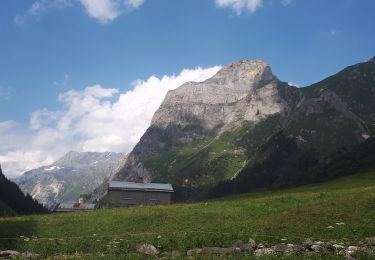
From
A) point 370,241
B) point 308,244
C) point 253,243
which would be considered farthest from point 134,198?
point 308,244

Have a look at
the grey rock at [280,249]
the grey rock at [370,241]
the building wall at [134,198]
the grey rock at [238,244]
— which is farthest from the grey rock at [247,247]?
the building wall at [134,198]

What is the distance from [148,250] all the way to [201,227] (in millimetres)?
9620

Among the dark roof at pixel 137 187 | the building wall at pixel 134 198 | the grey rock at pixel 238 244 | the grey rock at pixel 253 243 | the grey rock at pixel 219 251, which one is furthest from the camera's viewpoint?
the dark roof at pixel 137 187

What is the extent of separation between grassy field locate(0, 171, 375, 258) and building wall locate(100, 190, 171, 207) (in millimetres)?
79981

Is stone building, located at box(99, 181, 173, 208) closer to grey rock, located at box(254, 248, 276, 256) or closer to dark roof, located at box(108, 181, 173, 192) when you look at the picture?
dark roof, located at box(108, 181, 173, 192)

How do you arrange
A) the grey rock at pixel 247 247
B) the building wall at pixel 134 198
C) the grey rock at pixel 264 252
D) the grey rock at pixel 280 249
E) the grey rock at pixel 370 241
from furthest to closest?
the building wall at pixel 134 198
the grey rock at pixel 370 241
the grey rock at pixel 247 247
the grey rock at pixel 280 249
the grey rock at pixel 264 252

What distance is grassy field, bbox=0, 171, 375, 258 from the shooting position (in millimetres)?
28875

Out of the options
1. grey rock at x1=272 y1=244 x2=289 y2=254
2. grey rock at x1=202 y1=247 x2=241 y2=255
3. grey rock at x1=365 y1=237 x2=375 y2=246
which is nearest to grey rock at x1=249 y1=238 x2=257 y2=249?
grey rock at x1=272 y1=244 x2=289 y2=254

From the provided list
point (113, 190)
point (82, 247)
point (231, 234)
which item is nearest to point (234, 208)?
point (231, 234)

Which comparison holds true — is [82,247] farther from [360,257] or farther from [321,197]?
[321,197]

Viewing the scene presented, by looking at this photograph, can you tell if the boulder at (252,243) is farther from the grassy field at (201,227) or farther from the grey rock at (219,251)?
the grey rock at (219,251)

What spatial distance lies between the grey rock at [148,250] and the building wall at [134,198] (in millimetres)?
98849

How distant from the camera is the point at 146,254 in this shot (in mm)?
25531

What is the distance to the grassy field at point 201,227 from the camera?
28.9m
